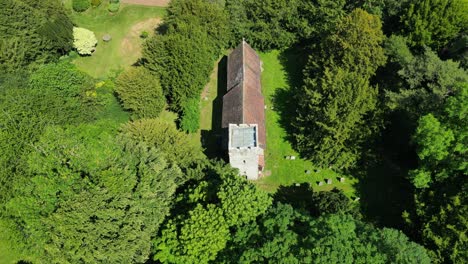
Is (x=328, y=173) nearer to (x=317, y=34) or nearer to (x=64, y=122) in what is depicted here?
(x=317, y=34)

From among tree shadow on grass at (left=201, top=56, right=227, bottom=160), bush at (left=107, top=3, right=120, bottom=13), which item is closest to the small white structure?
tree shadow on grass at (left=201, top=56, right=227, bottom=160)

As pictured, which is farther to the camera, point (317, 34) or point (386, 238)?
point (317, 34)

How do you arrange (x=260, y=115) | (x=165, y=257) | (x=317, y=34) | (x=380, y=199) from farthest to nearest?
(x=317, y=34) < (x=260, y=115) < (x=380, y=199) < (x=165, y=257)

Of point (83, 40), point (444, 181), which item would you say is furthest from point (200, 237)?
point (83, 40)

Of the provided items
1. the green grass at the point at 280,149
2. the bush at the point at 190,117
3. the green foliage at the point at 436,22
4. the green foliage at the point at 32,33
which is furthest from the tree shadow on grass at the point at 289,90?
the green foliage at the point at 32,33

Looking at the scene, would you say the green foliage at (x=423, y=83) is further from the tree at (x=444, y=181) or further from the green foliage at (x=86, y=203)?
the green foliage at (x=86, y=203)

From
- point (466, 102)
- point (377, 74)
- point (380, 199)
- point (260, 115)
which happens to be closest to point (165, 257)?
point (260, 115)
